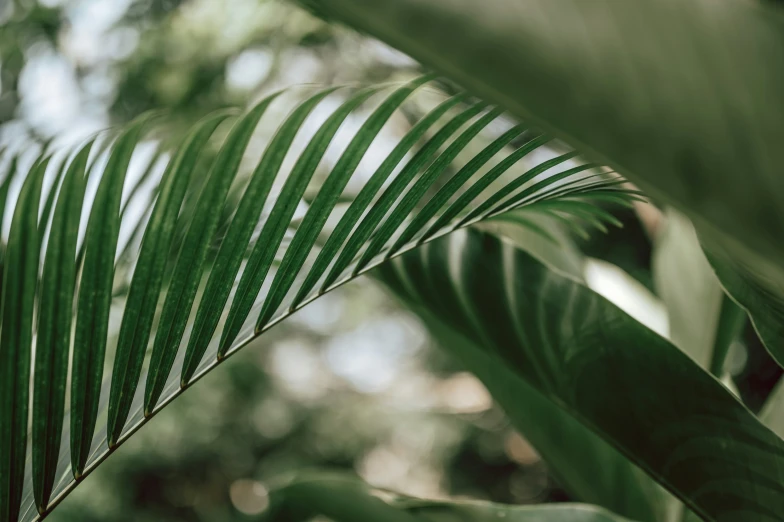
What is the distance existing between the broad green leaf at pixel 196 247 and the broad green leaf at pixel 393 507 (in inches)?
8.9

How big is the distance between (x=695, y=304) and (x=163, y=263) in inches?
18.7

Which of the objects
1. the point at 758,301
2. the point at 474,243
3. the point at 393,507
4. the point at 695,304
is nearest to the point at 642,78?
the point at 758,301

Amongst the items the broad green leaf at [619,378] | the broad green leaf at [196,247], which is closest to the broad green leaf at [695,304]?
the broad green leaf at [619,378]

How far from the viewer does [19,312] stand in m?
0.25

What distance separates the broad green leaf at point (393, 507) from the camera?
0.44 m

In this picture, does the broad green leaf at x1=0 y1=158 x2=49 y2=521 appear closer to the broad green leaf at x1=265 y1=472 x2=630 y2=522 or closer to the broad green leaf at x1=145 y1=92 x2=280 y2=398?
the broad green leaf at x1=145 y1=92 x2=280 y2=398

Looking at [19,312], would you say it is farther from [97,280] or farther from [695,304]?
[695,304]

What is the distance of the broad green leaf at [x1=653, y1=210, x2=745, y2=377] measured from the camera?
0.55 meters

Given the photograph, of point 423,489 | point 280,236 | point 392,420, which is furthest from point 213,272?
point 423,489

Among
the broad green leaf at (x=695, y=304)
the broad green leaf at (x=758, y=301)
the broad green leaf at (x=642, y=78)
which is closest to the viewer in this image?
the broad green leaf at (x=642, y=78)

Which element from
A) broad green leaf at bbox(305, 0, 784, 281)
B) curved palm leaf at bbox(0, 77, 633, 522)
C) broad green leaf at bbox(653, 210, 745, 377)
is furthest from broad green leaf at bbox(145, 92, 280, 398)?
broad green leaf at bbox(653, 210, 745, 377)

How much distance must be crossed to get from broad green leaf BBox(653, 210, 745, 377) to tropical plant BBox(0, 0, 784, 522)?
9 centimetres

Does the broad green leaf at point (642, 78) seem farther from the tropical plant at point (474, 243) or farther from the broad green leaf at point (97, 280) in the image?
the broad green leaf at point (97, 280)

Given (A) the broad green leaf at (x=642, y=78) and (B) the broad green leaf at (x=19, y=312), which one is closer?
(A) the broad green leaf at (x=642, y=78)
